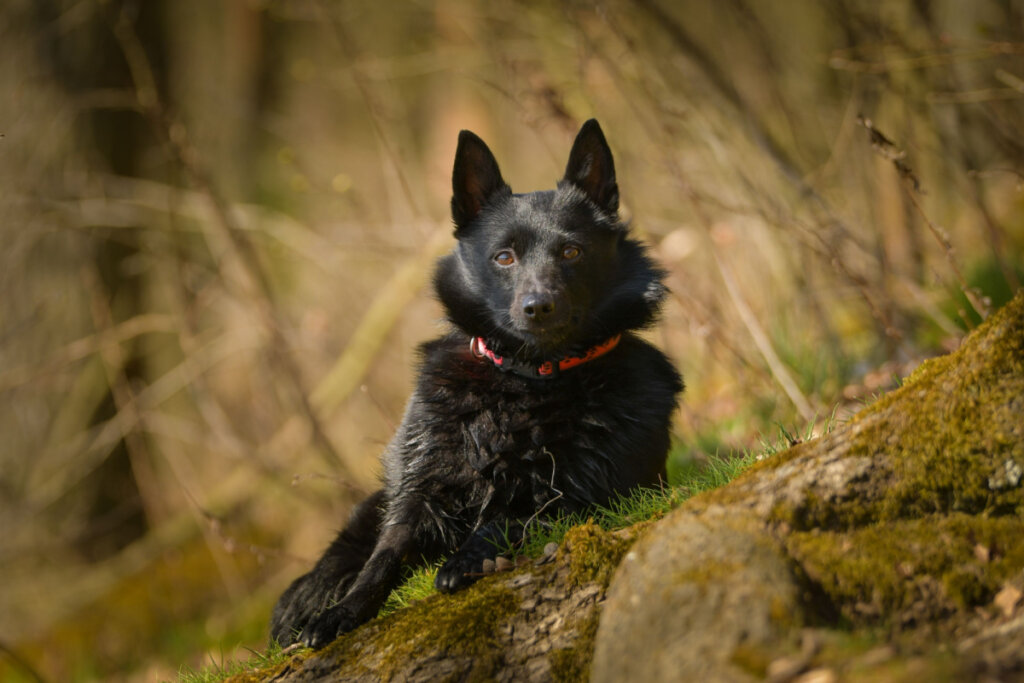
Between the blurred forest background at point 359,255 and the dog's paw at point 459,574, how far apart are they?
6.64ft

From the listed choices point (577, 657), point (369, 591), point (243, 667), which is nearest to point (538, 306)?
point (369, 591)

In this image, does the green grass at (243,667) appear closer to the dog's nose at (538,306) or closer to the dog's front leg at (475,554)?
the dog's front leg at (475,554)

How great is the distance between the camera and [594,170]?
11.5ft

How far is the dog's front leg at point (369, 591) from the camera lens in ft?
8.41

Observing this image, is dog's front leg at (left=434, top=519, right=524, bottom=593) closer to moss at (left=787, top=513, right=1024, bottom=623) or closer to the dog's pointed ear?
moss at (left=787, top=513, right=1024, bottom=623)

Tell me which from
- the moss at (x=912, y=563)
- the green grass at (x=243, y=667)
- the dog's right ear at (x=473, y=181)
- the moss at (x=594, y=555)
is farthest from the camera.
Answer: the dog's right ear at (x=473, y=181)

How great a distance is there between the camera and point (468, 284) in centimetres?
339

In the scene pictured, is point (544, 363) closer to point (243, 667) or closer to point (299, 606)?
point (299, 606)

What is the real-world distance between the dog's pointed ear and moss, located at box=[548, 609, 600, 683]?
1917 mm

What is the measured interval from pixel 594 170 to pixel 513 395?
1.11 m

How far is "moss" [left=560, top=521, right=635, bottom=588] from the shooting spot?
2234 millimetres

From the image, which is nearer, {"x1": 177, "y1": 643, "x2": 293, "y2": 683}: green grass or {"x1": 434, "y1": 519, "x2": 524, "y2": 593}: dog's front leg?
{"x1": 434, "y1": 519, "x2": 524, "y2": 593}: dog's front leg

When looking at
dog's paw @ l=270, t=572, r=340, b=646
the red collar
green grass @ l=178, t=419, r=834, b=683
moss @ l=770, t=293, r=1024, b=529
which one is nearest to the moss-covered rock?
moss @ l=770, t=293, r=1024, b=529

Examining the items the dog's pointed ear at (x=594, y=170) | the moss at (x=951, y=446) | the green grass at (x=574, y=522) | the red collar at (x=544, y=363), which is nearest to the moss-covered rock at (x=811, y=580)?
the moss at (x=951, y=446)
